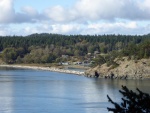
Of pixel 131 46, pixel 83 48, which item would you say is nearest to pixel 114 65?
pixel 131 46

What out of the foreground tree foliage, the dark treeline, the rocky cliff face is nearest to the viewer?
the foreground tree foliage

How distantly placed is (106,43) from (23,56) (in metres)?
27.9

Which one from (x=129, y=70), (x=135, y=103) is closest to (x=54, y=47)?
(x=129, y=70)

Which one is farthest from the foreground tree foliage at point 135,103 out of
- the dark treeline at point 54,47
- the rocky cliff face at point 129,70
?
the dark treeline at point 54,47

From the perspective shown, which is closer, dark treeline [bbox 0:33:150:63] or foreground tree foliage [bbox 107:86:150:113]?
foreground tree foliage [bbox 107:86:150:113]

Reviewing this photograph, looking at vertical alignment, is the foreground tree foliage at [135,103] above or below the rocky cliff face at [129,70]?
above

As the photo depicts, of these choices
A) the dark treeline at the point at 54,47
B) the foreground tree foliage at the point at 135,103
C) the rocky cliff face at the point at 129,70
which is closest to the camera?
the foreground tree foliage at the point at 135,103

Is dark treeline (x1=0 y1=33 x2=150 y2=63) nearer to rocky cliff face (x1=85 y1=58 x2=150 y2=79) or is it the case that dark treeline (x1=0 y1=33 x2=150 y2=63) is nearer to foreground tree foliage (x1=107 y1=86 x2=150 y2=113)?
rocky cliff face (x1=85 y1=58 x2=150 y2=79)

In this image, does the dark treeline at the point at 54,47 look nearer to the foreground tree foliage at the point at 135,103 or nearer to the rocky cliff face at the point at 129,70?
the rocky cliff face at the point at 129,70

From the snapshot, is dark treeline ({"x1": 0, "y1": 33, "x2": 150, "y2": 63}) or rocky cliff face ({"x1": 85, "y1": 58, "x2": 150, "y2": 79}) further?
dark treeline ({"x1": 0, "y1": 33, "x2": 150, "y2": 63})

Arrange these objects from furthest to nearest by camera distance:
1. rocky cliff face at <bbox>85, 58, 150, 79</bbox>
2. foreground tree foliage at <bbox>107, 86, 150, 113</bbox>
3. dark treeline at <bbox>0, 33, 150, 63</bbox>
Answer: dark treeline at <bbox>0, 33, 150, 63</bbox>
rocky cliff face at <bbox>85, 58, 150, 79</bbox>
foreground tree foliage at <bbox>107, 86, 150, 113</bbox>

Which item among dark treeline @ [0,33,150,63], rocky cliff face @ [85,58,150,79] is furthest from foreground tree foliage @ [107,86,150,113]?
dark treeline @ [0,33,150,63]

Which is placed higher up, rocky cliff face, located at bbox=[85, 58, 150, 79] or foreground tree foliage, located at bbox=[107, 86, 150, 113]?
foreground tree foliage, located at bbox=[107, 86, 150, 113]

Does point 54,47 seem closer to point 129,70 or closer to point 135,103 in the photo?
point 129,70
